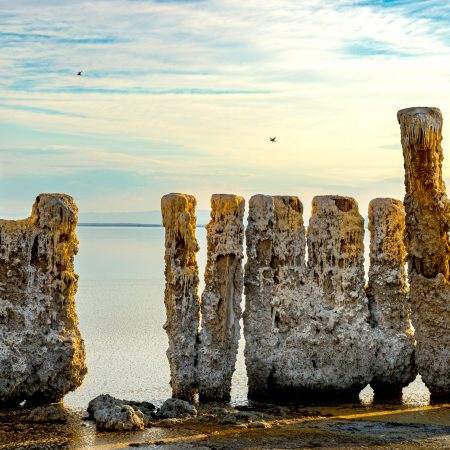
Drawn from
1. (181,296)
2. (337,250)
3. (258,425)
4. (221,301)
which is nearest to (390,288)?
(337,250)

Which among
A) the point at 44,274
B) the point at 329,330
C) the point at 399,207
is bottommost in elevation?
the point at 329,330

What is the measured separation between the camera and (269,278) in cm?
1351

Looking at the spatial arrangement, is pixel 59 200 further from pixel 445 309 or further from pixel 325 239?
pixel 445 309

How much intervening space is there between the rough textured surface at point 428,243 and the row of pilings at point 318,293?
15 mm

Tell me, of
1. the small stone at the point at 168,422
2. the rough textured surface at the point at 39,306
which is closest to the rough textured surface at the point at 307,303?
the small stone at the point at 168,422

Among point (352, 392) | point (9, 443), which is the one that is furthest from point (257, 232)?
point (9, 443)

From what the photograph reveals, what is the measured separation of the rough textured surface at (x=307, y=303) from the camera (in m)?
13.4

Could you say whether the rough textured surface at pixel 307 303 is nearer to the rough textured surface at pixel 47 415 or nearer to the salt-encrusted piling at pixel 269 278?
the salt-encrusted piling at pixel 269 278

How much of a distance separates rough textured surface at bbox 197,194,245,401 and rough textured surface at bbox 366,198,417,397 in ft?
6.99

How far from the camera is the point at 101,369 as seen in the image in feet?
49.2

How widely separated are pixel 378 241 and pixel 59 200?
4855mm

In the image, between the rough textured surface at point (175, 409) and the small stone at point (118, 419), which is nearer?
the small stone at point (118, 419)

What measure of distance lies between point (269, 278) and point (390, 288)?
1.91m

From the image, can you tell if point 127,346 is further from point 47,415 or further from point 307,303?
point 47,415
